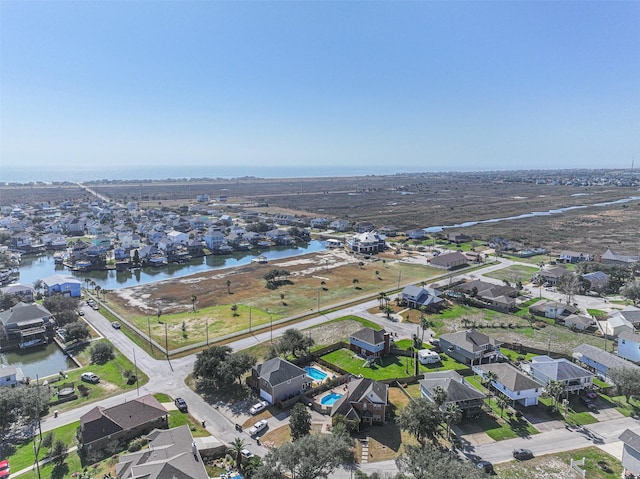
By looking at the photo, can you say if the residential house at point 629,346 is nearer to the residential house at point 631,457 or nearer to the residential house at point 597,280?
the residential house at point 631,457

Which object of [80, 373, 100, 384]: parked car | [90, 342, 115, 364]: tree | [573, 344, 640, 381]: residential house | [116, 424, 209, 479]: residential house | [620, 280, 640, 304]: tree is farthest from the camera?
[620, 280, 640, 304]: tree

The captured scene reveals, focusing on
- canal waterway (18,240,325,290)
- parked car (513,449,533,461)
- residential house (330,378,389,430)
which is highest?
residential house (330,378,389,430)

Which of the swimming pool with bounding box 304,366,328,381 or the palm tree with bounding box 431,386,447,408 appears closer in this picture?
the palm tree with bounding box 431,386,447,408

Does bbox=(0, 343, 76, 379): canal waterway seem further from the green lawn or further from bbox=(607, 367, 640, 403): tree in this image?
bbox=(607, 367, 640, 403): tree

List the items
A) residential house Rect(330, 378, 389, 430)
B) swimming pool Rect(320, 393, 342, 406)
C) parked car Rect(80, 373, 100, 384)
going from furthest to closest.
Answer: parked car Rect(80, 373, 100, 384), swimming pool Rect(320, 393, 342, 406), residential house Rect(330, 378, 389, 430)

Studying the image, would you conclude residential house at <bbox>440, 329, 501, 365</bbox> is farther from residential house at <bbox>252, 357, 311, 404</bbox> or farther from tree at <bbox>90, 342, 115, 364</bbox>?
tree at <bbox>90, 342, 115, 364</bbox>

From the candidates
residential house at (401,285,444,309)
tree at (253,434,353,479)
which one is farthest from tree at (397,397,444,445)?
residential house at (401,285,444,309)

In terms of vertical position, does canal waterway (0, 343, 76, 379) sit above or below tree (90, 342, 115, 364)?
below
